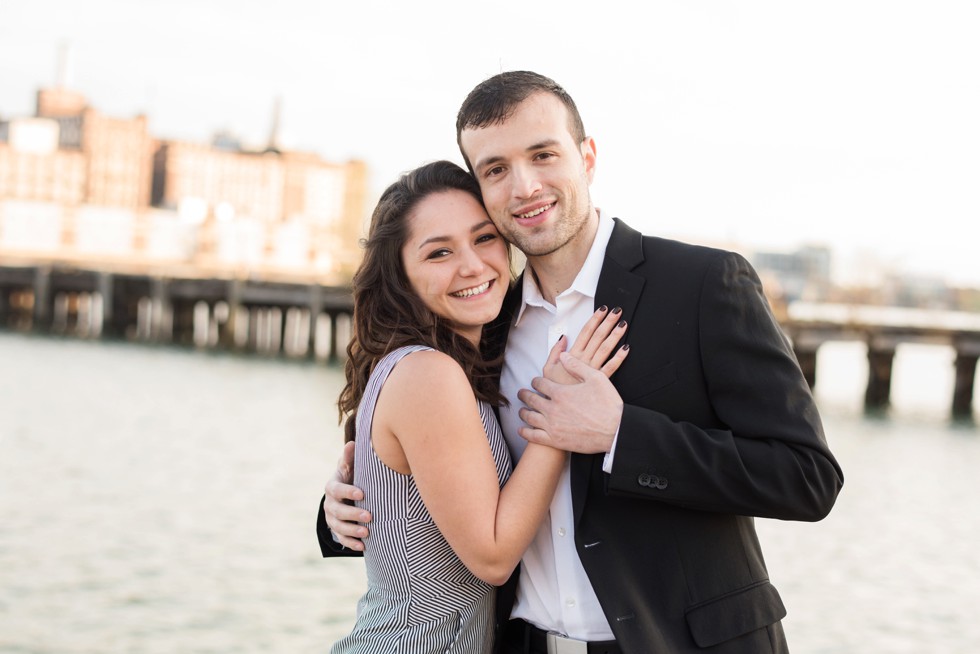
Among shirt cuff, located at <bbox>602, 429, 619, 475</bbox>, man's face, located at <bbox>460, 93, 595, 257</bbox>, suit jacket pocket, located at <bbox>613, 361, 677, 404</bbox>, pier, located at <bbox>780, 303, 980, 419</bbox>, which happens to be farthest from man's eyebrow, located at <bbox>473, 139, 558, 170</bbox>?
pier, located at <bbox>780, 303, 980, 419</bbox>

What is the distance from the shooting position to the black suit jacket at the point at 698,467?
A: 2311mm

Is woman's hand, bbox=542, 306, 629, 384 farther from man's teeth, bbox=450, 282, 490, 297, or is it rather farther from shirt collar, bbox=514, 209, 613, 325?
man's teeth, bbox=450, 282, 490, 297

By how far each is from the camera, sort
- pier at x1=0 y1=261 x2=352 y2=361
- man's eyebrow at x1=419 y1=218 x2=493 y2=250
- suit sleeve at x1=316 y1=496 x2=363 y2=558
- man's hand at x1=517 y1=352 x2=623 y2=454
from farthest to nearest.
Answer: pier at x1=0 y1=261 x2=352 y2=361 < suit sleeve at x1=316 y1=496 x2=363 y2=558 < man's eyebrow at x1=419 y1=218 x2=493 y2=250 < man's hand at x1=517 y1=352 x2=623 y2=454

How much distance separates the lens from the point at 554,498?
2607mm

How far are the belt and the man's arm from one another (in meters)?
0.48

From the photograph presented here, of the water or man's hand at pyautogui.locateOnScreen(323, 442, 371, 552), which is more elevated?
man's hand at pyautogui.locateOnScreen(323, 442, 371, 552)

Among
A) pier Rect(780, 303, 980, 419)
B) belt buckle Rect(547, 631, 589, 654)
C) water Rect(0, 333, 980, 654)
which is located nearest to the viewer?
belt buckle Rect(547, 631, 589, 654)

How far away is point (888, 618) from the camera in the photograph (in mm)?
10422

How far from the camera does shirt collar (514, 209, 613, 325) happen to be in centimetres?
267

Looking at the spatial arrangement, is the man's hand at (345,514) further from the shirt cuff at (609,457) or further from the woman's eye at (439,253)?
the shirt cuff at (609,457)

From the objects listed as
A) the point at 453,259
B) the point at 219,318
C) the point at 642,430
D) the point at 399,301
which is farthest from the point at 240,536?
the point at 219,318

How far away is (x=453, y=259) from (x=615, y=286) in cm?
47

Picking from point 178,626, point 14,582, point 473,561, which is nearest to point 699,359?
point 473,561

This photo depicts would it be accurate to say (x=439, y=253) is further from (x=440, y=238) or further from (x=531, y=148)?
(x=531, y=148)
